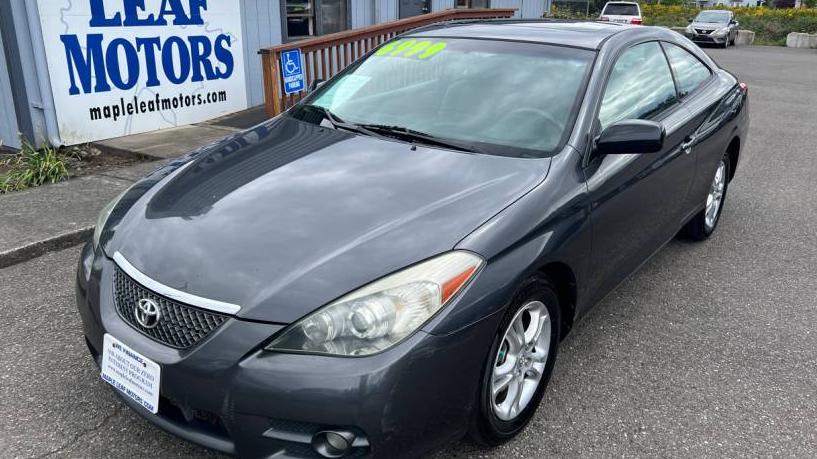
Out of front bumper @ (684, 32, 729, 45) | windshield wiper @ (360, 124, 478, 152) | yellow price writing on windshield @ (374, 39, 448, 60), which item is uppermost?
yellow price writing on windshield @ (374, 39, 448, 60)

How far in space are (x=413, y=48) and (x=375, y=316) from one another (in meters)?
2.16

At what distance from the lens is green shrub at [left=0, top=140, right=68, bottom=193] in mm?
5502

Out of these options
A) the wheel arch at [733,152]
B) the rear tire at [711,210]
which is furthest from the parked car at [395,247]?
the wheel arch at [733,152]

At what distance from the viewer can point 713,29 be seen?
89.6ft

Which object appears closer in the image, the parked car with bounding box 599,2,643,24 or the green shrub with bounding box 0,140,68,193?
the green shrub with bounding box 0,140,68,193

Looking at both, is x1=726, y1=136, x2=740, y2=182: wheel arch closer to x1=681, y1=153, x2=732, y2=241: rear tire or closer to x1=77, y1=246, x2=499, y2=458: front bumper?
x1=681, y1=153, x2=732, y2=241: rear tire

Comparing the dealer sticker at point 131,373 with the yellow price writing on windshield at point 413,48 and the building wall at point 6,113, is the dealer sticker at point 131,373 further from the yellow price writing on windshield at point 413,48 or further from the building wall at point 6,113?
the building wall at point 6,113

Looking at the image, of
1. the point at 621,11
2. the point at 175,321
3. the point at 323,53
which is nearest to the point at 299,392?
the point at 175,321

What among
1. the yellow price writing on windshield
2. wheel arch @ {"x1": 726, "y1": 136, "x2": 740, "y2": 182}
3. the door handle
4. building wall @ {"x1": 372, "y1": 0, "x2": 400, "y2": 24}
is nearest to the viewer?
the yellow price writing on windshield

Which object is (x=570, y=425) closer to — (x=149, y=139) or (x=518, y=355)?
(x=518, y=355)

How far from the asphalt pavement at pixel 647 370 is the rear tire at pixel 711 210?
0.29 feet

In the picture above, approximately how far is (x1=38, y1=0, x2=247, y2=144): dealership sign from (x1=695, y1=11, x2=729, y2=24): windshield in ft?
84.3

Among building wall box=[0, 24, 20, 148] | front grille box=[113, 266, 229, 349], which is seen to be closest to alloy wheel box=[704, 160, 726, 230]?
front grille box=[113, 266, 229, 349]

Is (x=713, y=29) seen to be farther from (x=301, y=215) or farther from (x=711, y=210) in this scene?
(x=301, y=215)
